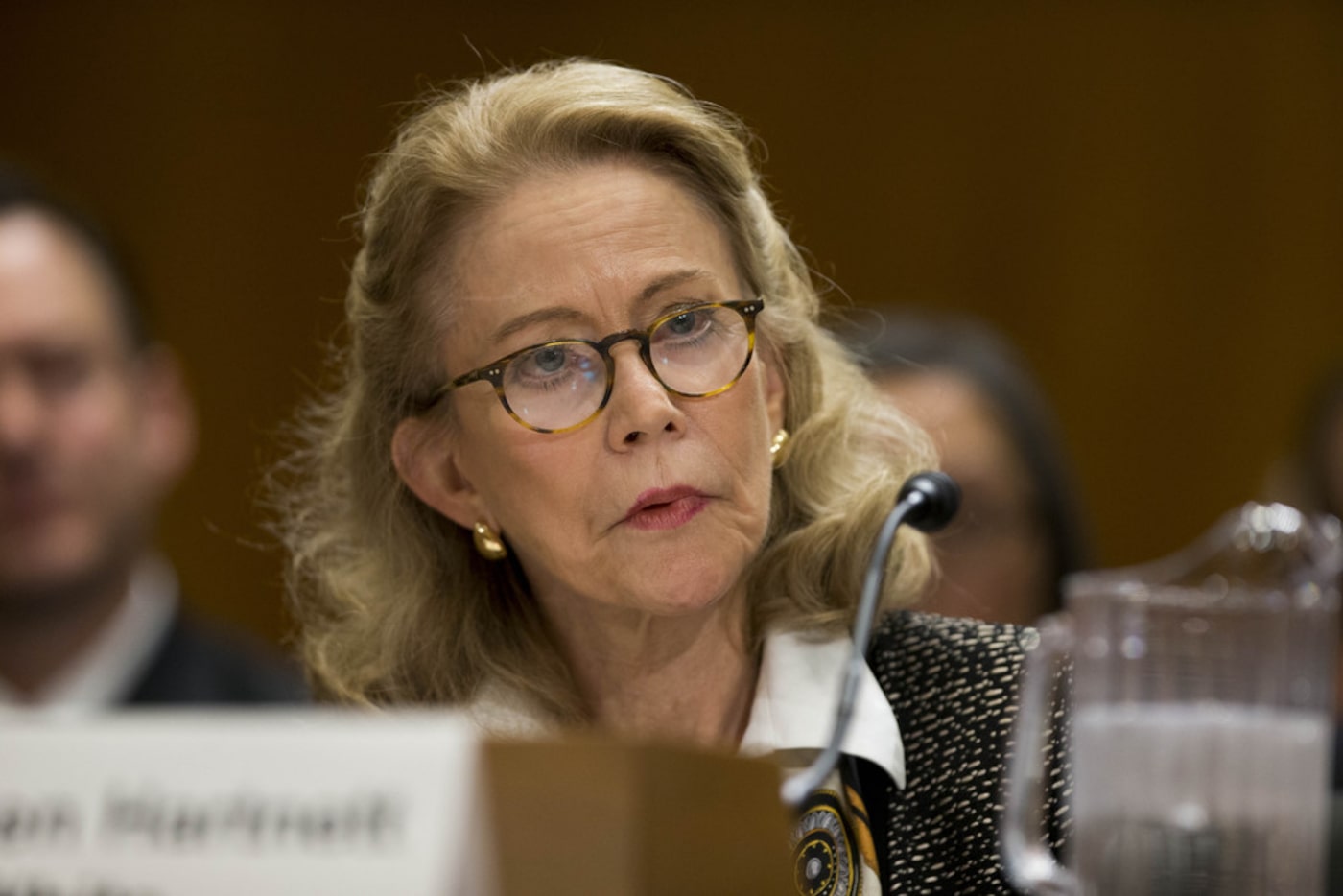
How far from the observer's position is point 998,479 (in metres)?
3.43

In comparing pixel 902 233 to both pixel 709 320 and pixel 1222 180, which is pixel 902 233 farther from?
pixel 709 320

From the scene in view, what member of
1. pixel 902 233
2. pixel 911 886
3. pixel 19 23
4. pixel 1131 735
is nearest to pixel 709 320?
pixel 911 886

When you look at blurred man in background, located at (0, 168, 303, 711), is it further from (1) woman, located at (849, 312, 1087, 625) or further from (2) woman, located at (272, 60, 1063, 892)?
(1) woman, located at (849, 312, 1087, 625)

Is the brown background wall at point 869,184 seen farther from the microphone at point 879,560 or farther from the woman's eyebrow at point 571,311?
the microphone at point 879,560

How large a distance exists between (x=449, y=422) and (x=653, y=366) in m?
0.37

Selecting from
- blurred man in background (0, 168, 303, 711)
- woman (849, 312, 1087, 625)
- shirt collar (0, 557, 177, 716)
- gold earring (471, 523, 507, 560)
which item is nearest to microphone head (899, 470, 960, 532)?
gold earring (471, 523, 507, 560)

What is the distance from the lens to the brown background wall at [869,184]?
5.23 m

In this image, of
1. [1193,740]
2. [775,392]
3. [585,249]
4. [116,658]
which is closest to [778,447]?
[775,392]

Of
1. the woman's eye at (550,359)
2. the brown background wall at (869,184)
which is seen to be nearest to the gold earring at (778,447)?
the woman's eye at (550,359)

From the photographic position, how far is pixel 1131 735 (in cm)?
128

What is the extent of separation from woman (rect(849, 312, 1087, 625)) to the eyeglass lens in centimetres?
132

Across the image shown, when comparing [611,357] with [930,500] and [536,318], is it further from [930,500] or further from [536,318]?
[930,500]

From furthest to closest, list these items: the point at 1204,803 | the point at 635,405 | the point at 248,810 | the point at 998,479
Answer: the point at 998,479 < the point at 635,405 < the point at 1204,803 < the point at 248,810

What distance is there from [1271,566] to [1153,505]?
3.81m
